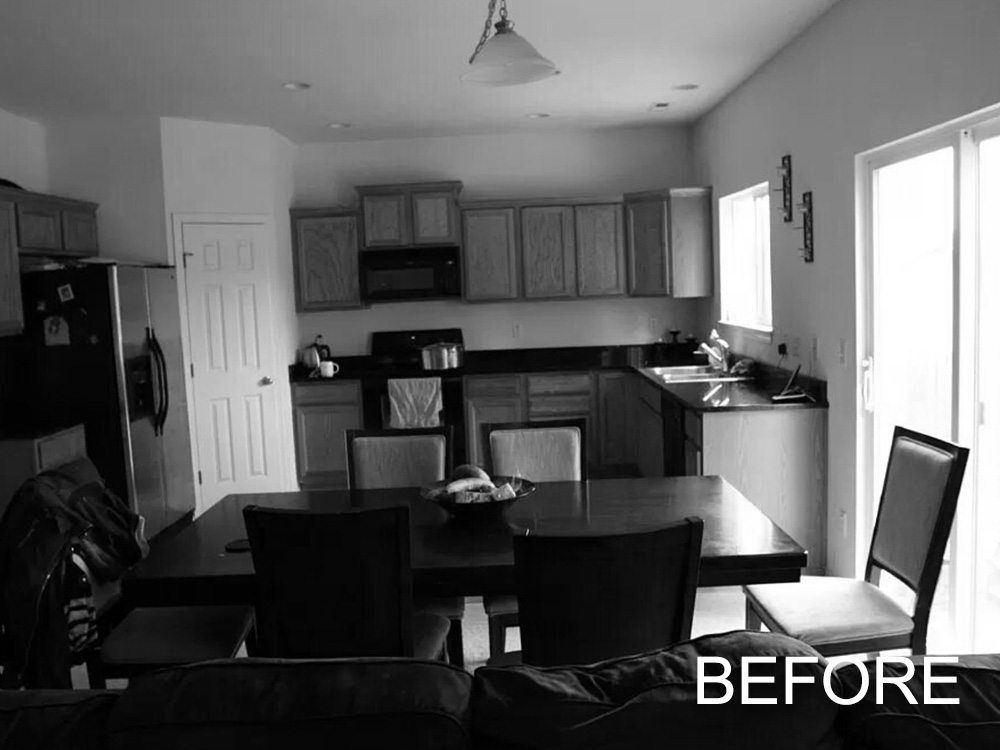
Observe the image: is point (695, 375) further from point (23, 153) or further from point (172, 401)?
point (23, 153)

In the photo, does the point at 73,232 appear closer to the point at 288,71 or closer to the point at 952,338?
the point at 288,71

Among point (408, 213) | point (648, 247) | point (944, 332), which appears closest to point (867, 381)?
point (944, 332)

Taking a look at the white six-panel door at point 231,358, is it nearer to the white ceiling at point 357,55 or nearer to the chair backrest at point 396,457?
the white ceiling at point 357,55

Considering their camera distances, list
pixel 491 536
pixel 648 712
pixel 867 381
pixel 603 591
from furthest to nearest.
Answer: pixel 867 381 → pixel 491 536 → pixel 603 591 → pixel 648 712

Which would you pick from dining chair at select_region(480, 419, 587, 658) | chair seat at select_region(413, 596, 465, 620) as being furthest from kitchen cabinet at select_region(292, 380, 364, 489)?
chair seat at select_region(413, 596, 465, 620)

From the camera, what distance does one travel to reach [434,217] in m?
6.55

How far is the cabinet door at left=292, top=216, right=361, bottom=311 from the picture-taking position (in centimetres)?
656

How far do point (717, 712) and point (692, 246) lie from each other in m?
5.58

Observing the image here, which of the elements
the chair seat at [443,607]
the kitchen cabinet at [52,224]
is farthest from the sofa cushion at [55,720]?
the kitchen cabinet at [52,224]

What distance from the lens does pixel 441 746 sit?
116 cm

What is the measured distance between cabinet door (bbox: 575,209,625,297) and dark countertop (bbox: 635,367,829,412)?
1386mm

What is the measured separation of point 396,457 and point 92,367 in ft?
7.61

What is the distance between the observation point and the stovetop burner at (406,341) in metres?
6.89

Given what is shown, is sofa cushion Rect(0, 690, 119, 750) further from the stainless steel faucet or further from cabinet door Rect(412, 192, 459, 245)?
cabinet door Rect(412, 192, 459, 245)
